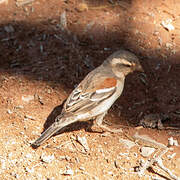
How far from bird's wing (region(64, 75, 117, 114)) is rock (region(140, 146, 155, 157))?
1.12 metres

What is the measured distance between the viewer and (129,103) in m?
6.96

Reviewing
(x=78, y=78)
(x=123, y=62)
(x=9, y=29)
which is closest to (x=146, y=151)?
(x=123, y=62)

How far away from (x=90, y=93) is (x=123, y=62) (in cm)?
87

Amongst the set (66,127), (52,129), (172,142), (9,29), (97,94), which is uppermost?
(9,29)

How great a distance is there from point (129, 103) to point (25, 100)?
1.97m

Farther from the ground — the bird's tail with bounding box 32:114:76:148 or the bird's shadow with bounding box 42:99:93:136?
the bird's tail with bounding box 32:114:76:148

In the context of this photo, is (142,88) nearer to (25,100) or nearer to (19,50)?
(25,100)

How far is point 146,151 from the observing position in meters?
5.95

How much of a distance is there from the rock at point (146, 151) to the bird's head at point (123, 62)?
4.98ft

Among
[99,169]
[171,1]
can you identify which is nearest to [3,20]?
[171,1]

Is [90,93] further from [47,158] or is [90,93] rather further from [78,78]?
[47,158]

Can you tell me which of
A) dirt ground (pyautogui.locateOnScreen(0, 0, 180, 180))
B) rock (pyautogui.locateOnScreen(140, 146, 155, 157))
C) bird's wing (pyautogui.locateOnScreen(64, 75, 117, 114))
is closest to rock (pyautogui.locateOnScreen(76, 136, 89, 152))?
dirt ground (pyautogui.locateOnScreen(0, 0, 180, 180))

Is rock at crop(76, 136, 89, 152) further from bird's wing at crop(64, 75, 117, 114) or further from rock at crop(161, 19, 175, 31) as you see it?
rock at crop(161, 19, 175, 31)

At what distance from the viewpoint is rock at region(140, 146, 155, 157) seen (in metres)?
5.90
